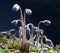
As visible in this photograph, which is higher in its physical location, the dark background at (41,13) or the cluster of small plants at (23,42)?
the dark background at (41,13)

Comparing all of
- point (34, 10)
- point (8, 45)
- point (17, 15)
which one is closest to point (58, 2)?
point (34, 10)

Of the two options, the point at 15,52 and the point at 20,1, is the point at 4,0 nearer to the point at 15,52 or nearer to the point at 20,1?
the point at 20,1

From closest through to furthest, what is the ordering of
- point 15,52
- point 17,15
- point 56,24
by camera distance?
1. point 15,52
2. point 17,15
3. point 56,24

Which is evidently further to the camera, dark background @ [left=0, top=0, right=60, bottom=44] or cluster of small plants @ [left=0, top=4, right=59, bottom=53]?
dark background @ [left=0, top=0, right=60, bottom=44]

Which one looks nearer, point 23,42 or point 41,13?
point 23,42

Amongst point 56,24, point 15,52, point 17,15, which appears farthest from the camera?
point 56,24

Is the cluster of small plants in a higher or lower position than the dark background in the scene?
lower

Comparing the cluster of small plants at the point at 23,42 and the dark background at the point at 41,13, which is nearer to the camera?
the cluster of small plants at the point at 23,42

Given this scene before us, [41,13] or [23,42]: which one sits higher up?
[41,13]
